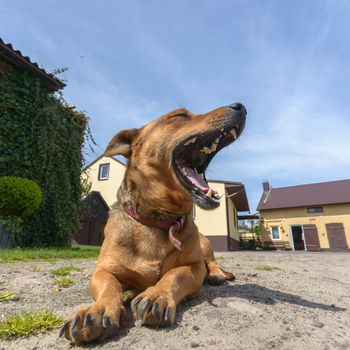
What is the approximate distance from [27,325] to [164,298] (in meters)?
0.89

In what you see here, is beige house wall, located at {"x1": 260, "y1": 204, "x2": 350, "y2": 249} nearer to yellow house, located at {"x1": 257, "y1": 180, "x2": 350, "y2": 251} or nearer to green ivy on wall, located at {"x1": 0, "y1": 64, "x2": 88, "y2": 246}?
yellow house, located at {"x1": 257, "y1": 180, "x2": 350, "y2": 251}

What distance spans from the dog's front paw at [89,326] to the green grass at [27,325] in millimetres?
395

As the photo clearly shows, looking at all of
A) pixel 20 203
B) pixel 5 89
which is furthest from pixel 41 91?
pixel 20 203

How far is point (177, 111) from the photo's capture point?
10.3 ft

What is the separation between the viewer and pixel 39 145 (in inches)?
353

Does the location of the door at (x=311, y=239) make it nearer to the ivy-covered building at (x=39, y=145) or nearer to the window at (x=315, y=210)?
the window at (x=315, y=210)

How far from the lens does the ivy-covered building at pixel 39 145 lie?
27.8 ft

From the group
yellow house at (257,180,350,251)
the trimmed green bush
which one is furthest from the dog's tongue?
yellow house at (257,180,350,251)

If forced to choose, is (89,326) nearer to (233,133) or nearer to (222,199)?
(233,133)

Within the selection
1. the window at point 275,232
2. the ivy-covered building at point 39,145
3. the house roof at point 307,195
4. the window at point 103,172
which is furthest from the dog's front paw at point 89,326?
the house roof at point 307,195

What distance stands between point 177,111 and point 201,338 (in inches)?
92.2

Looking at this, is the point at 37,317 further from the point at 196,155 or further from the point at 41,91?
the point at 41,91

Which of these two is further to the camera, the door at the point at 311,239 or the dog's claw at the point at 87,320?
the door at the point at 311,239

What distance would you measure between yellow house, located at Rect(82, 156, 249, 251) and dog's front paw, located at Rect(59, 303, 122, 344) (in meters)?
14.7
